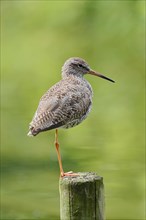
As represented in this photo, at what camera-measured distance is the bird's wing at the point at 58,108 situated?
7269 mm

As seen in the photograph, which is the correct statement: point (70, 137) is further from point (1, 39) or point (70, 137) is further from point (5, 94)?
point (1, 39)

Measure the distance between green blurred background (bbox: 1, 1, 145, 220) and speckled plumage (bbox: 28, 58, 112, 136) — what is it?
4.40 meters

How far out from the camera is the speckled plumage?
7273 millimetres

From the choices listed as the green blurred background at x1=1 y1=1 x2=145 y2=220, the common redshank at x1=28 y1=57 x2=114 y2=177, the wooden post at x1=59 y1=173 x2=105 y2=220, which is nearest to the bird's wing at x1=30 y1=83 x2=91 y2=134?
the common redshank at x1=28 y1=57 x2=114 y2=177

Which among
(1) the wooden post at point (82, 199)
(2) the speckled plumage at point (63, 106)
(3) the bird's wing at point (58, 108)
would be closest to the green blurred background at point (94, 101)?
(2) the speckled plumage at point (63, 106)

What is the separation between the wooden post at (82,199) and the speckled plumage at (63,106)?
0.79 meters

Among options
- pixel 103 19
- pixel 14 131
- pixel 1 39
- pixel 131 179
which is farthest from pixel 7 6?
pixel 131 179

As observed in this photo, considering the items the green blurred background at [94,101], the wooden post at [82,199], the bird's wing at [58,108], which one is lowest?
the wooden post at [82,199]

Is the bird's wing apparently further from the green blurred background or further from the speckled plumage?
the green blurred background

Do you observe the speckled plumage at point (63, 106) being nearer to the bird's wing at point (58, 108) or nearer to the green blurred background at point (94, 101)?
the bird's wing at point (58, 108)

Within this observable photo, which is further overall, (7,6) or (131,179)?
(7,6)

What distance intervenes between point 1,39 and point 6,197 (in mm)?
9748

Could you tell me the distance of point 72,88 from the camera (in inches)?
303

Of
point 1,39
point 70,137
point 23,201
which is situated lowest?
point 23,201
